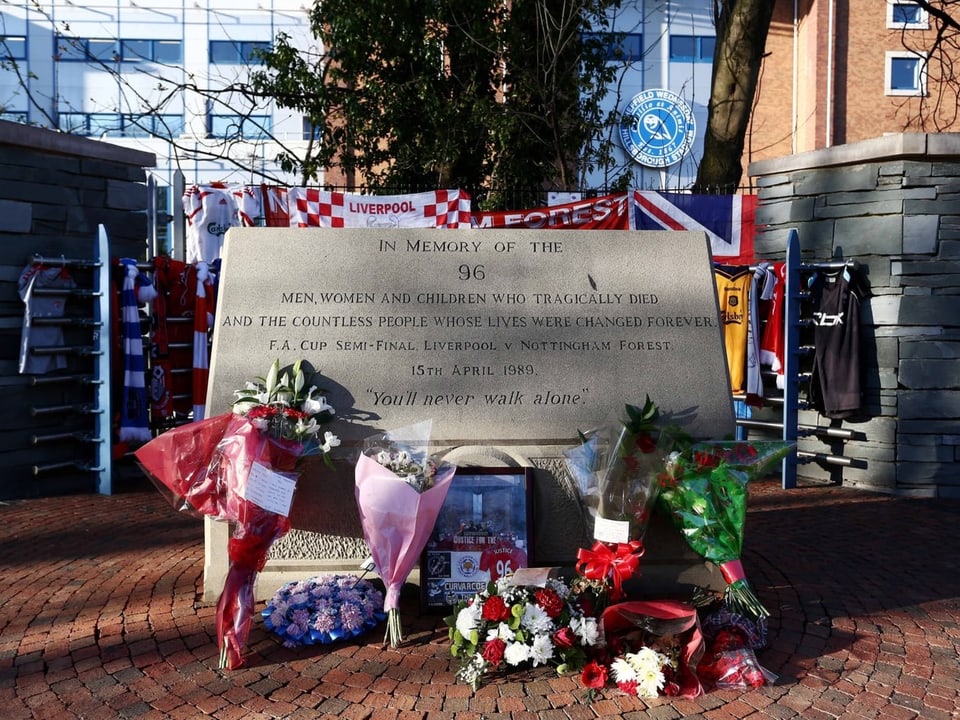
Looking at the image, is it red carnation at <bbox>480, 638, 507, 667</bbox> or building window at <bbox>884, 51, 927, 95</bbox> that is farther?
building window at <bbox>884, 51, 927, 95</bbox>

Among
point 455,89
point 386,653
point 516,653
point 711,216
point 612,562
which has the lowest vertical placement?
point 386,653

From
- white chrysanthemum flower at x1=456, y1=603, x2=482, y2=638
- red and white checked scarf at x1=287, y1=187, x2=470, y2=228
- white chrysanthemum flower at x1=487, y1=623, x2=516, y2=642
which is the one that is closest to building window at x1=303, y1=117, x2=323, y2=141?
red and white checked scarf at x1=287, y1=187, x2=470, y2=228

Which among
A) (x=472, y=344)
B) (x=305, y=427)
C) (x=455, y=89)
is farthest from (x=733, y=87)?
(x=305, y=427)

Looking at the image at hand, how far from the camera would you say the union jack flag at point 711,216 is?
926 cm

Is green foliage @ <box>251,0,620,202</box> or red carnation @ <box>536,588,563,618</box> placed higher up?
green foliage @ <box>251,0,620,202</box>

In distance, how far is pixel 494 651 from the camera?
11.7ft

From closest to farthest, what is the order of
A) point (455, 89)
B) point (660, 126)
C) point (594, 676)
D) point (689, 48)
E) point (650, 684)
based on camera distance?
point (650, 684) < point (594, 676) < point (455, 89) < point (660, 126) < point (689, 48)

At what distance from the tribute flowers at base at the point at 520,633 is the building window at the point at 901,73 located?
2809cm

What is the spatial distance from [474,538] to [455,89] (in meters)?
9.72

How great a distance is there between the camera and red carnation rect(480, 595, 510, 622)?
3619 mm

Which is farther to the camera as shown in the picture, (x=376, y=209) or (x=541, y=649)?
(x=376, y=209)

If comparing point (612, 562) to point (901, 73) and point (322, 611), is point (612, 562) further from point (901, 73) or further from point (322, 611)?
point (901, 73)

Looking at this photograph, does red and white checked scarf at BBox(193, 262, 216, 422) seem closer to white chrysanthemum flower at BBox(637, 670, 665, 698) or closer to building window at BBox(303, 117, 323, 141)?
white chrysanthemum flower at BBox(637, 670, 665, 698)

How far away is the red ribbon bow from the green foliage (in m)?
8.56
